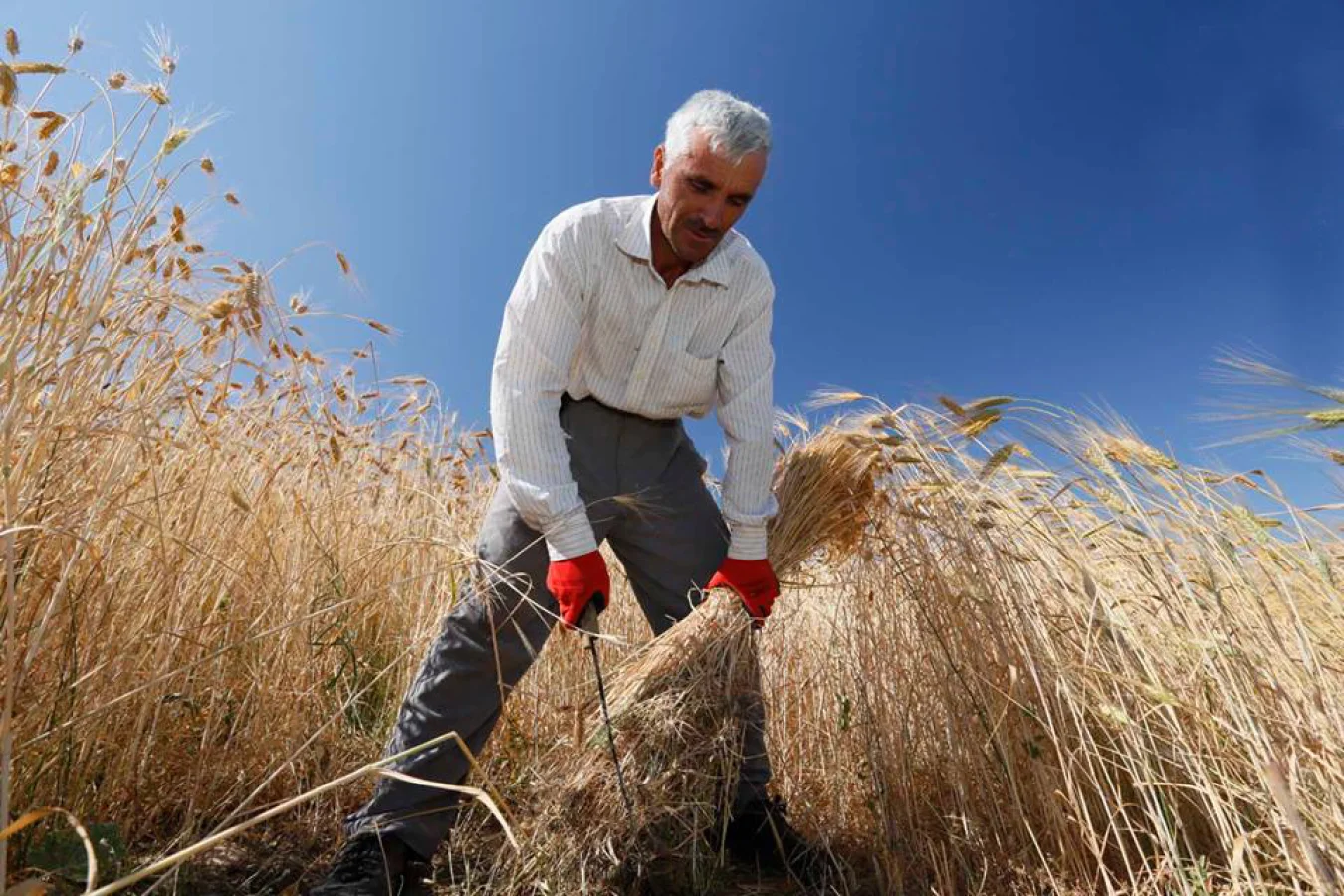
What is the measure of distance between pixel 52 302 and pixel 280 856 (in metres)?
1.43

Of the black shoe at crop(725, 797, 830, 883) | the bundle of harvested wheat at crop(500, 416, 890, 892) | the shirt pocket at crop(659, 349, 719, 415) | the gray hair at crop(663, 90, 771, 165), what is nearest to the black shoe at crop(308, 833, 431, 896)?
the bundle of harvested wheat at crop(500, 416, 890, 892)

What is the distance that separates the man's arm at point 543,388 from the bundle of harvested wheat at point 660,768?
1.15 feet

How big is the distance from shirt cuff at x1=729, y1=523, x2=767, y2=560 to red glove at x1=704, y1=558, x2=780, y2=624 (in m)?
0.02

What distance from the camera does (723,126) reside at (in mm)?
2047

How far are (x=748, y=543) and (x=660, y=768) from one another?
555 millimetres

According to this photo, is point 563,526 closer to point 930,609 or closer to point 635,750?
point 635,750

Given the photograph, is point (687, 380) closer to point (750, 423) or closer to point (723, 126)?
point (750, 423)

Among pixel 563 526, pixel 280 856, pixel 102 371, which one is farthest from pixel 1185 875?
pixel 102 371

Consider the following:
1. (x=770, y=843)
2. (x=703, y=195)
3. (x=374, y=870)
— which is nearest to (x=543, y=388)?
(x=703, y=195)

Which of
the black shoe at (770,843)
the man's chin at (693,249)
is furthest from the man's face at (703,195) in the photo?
the black shoe at (770,843)

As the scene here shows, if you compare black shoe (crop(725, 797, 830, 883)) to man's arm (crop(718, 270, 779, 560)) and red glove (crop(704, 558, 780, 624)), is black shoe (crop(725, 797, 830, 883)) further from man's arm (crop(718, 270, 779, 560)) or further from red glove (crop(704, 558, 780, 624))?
man's arm (crop(718, 270, 779, 560))

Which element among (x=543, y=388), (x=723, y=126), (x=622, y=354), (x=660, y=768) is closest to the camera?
(x=660, y=768)

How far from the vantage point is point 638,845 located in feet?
6.45

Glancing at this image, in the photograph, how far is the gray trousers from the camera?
6.89 ft
